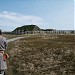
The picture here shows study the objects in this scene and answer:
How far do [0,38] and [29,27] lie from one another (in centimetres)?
15521

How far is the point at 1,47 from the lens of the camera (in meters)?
12.0

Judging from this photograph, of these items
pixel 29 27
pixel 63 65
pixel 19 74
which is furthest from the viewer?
pixel 29 27

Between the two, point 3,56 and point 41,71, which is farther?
point 41,71

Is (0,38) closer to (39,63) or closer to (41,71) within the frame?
(41,71)

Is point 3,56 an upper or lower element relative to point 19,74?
upper

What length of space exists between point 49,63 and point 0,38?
8.95 meters

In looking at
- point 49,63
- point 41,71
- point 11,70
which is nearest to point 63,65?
point 49,63

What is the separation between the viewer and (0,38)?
12.0 metres

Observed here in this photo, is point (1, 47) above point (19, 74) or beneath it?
above

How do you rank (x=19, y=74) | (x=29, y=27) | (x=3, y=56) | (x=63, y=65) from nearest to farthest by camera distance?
(x=3, y=56) < (x=19, y=74) < (x=63, y=65) < (x=29, y=27)

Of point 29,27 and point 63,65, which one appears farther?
point 29,27

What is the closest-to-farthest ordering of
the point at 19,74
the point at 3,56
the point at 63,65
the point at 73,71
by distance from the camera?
the point at 3,56 → the point at 19,74 → the point at 73,71 → the point at 63,65

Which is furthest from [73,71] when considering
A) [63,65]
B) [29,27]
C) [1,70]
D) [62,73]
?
[29,27]

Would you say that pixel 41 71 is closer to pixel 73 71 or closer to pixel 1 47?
pixel 73 71
